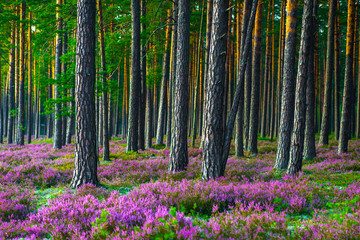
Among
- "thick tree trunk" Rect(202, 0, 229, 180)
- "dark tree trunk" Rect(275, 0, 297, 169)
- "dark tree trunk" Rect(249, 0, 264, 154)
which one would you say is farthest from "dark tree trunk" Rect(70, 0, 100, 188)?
"dark tree trunk" Rect(249, 0, 264, 154)

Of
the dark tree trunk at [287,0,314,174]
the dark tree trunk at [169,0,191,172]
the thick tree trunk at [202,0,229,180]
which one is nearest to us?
the thick tree trunk at [202,0,229,180]

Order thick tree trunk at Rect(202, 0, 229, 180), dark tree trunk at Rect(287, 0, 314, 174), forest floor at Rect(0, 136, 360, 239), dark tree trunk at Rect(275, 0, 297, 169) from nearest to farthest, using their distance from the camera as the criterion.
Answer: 1. forest floor at Rect(0, 136, 360, 239)
2. thick tree trunk at Rect(202, 0, 229, 180)
3. dark tree trunk at Rect(287, 0, 314, 174)
4. dark tree trunk at Rect(275, 0, 297, 169)

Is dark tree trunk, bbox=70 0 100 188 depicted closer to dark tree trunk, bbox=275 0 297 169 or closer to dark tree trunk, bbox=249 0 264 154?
dark tree trunk, bbox=275 0 297 169

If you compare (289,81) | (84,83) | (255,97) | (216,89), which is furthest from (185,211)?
(255,97)

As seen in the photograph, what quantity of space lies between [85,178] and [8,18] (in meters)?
18.0

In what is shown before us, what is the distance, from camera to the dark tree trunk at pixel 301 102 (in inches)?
328

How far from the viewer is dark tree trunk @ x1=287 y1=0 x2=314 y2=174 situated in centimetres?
834

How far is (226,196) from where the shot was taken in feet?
18.4

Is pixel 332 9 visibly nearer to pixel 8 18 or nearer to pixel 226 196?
pixel 226 196

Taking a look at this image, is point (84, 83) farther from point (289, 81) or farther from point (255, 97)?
point (255, 97)

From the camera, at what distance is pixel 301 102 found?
8.38m

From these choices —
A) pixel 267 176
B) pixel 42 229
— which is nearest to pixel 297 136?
pixel 267 176

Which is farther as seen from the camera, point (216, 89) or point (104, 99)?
point (104, 99)

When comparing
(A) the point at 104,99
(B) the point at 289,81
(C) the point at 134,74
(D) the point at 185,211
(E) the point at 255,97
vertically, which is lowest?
(D) the point at 185,211
